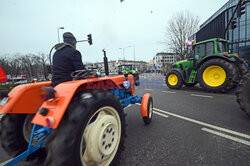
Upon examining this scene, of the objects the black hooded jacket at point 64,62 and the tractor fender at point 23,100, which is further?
the black hooded jacket at point 64,62

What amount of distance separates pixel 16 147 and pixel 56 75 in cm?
109

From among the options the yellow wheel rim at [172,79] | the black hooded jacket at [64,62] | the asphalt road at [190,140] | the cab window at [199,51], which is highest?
the cab window at [199,51]

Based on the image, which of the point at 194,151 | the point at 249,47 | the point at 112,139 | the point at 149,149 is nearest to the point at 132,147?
the point at 149,149

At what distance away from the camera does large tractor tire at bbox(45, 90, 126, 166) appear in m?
0.97

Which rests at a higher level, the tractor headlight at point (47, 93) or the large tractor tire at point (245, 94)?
the tractor headlight at point (47, 93)

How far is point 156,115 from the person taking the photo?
3.22 meters

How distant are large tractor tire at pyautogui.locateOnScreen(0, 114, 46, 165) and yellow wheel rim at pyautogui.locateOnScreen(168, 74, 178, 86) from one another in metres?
6.96

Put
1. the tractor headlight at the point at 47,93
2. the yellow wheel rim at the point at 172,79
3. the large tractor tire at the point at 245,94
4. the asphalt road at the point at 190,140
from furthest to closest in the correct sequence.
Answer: the yellow wheel rim at the point at 172,79 < the large tractor tire at the point at 245,94 < the asphalt road at the point at 190,140 < the tractor headlight at the point at 47,93

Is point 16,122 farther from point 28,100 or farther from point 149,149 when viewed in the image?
point 149,149

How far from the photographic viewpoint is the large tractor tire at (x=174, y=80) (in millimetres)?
6602

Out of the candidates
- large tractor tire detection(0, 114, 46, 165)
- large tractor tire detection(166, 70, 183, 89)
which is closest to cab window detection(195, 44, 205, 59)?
large tractor tire detection(166, 70, 183, 89)

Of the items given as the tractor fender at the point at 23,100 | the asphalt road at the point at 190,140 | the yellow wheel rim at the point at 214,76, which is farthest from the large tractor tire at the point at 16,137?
the yellow wheel rim at the point at 214,76

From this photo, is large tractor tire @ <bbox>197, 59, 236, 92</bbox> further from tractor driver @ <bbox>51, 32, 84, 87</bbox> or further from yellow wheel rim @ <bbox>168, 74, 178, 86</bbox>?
tractor driver @ <bbox>51, 32, 84, 87</bbox>

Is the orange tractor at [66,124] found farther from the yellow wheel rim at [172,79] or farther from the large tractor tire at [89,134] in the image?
the yellow wheel rim at [172,79]
